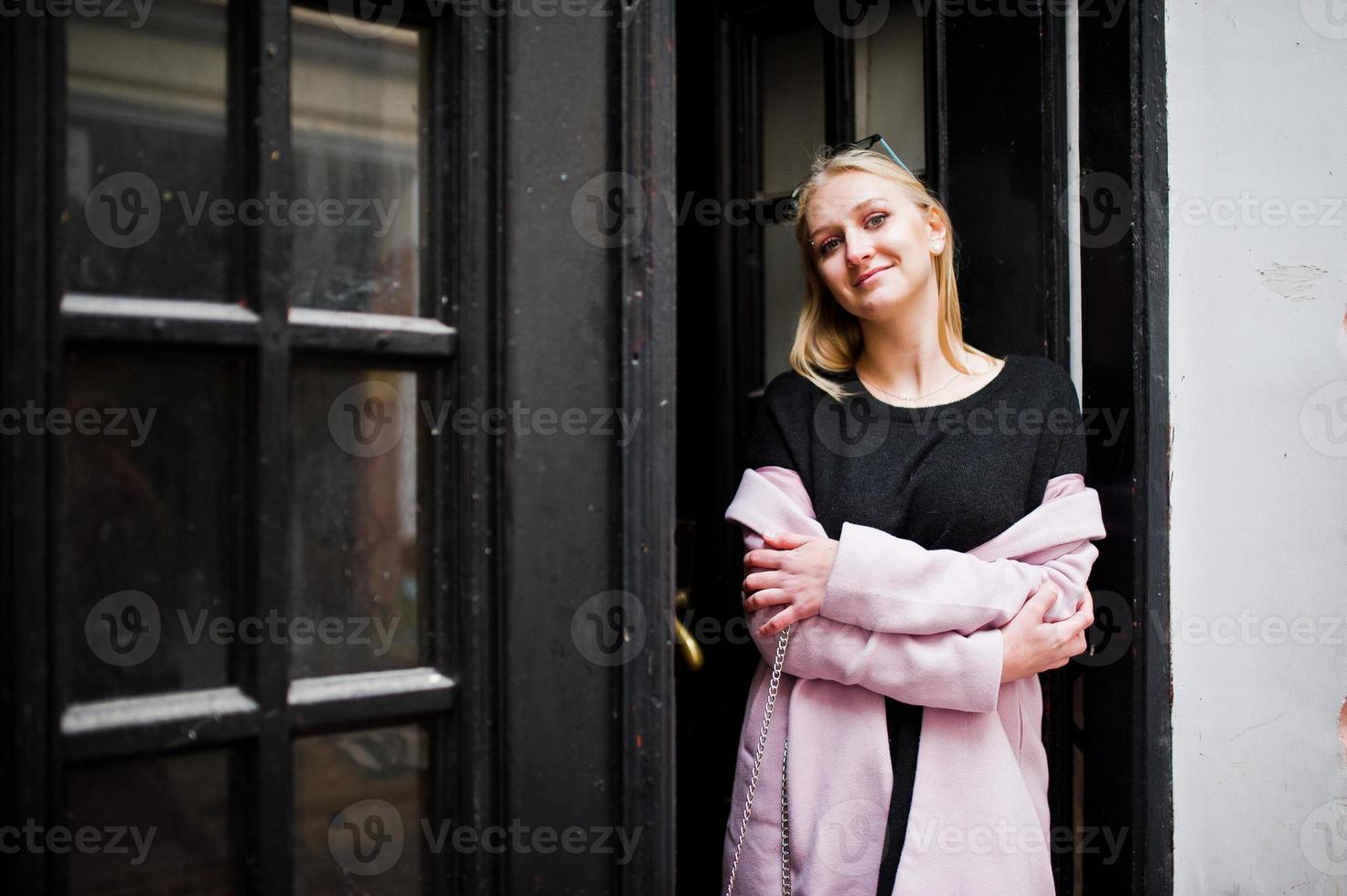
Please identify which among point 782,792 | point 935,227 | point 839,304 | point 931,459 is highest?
point 935,227

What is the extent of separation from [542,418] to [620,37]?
1.45ft

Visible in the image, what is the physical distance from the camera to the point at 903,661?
117cm

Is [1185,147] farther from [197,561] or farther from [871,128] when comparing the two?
[197,561]

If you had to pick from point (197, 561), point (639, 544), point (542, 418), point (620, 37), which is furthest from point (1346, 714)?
point (197, 561)

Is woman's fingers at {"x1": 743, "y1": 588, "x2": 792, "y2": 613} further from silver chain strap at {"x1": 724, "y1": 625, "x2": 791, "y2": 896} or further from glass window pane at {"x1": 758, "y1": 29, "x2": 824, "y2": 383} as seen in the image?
glass window pane at {"x1": 758, "y1": 29, "x2": 824, "y2": 383}

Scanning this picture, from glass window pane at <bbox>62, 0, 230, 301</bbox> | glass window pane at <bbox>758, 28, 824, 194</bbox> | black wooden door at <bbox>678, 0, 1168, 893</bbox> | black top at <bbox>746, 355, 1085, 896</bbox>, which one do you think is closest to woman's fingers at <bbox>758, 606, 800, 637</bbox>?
black top at <bbox>746, 355, 1085, 896</bbox>

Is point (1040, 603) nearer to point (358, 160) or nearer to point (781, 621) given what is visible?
point (781, 621)

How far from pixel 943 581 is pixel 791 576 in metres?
0.20

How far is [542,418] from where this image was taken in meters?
0.94

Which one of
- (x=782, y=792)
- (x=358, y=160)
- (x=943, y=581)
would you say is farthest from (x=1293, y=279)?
(x=358, y=160)

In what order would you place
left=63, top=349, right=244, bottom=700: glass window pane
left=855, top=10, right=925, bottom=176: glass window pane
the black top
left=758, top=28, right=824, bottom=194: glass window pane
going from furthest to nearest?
left=758, top=28, right=824, bottom=194: glass window pane → left=855, top=10, right=925, bottom=176: glass window pane → the black top → left=63, top=349, right=244, bottom=700: glass window pane

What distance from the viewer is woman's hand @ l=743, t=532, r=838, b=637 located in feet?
3.96

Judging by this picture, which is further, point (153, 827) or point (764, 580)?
point (764, 580)

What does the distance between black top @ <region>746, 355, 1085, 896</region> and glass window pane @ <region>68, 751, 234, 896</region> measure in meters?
0.84
